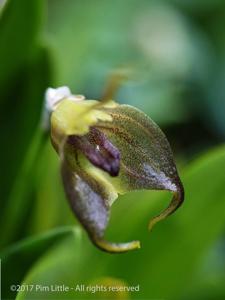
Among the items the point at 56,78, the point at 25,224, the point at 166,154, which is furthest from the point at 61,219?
the point at 166,154

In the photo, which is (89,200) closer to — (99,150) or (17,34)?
(99,150)

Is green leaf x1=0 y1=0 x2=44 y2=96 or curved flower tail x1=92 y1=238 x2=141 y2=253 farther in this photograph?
green leaf x1=0 y1=0 x2=44 y2=96

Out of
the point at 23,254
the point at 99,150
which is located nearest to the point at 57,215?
the point at 23,254

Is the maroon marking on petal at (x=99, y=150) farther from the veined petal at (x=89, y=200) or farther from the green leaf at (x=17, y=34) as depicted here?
the green leaf at (x=17, y=34)

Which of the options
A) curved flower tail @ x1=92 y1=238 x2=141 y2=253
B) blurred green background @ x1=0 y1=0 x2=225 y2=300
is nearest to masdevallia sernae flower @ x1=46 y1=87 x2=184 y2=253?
curved flower tail @ x1=92 y1=238 x2=141 y2=253

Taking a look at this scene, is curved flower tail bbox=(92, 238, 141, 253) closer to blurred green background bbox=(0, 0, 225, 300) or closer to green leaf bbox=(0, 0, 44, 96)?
blurred green background bbox=(0, 0, 225, 300)

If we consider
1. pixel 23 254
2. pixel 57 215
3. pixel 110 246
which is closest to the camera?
pixel 110 246

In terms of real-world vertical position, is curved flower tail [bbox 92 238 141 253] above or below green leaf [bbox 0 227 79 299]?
above

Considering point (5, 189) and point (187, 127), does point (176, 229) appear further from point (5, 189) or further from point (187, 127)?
point (187, 127)
